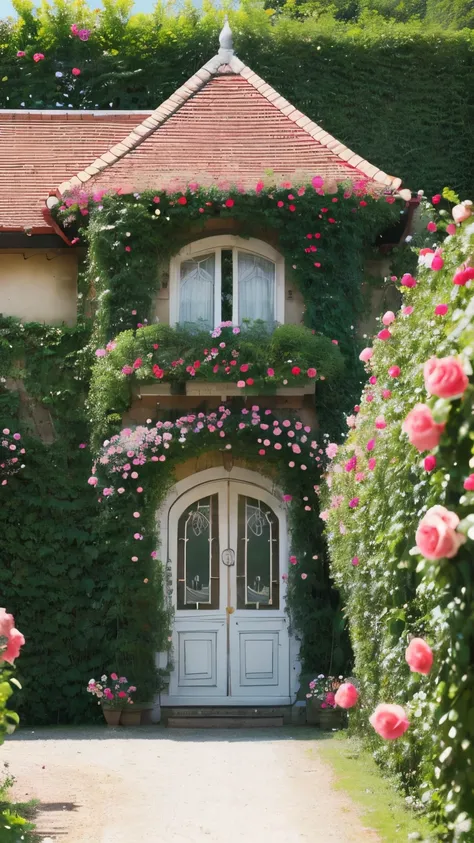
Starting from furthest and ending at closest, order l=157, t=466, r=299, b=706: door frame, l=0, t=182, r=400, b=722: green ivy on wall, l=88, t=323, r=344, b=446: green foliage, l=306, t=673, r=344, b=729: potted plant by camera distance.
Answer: l=157, t=466, r=299, b=706: door frame
l=0, t=182, r=400, b=722: green ivy on wall
l=88, t=323, r=344, b=446: green foliage
l=306, t=673, r=344, b=729: potted plant

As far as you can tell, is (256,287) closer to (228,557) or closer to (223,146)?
(223,146)

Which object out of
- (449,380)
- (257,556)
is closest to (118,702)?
(257,556)

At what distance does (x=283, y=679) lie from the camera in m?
12.6

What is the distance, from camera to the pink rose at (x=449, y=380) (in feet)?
13.4

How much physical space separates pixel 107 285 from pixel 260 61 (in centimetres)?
765

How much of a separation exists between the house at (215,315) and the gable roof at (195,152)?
30 mm

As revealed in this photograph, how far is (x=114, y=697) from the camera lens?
466 inches

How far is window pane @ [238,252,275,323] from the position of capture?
42.4 feet

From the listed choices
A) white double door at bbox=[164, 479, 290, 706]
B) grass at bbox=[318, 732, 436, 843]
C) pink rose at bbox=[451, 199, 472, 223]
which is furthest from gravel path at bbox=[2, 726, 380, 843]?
pink rose at bbox=[451, 199, 472, 223]

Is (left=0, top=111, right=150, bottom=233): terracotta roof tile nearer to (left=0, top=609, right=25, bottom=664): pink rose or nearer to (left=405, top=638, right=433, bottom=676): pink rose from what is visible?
(left=0, top=609, right=25, bottom=664): pink rose

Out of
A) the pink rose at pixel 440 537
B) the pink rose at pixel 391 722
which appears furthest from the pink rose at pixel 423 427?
the pink rose at pixel 391 722

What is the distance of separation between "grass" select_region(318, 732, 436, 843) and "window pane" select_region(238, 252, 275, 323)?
5145mm

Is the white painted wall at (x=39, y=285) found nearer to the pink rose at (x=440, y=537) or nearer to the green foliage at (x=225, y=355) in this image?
the green foliage at (x=225, y=355)

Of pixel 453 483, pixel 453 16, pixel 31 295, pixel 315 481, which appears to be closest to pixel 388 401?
pixel 453 483
